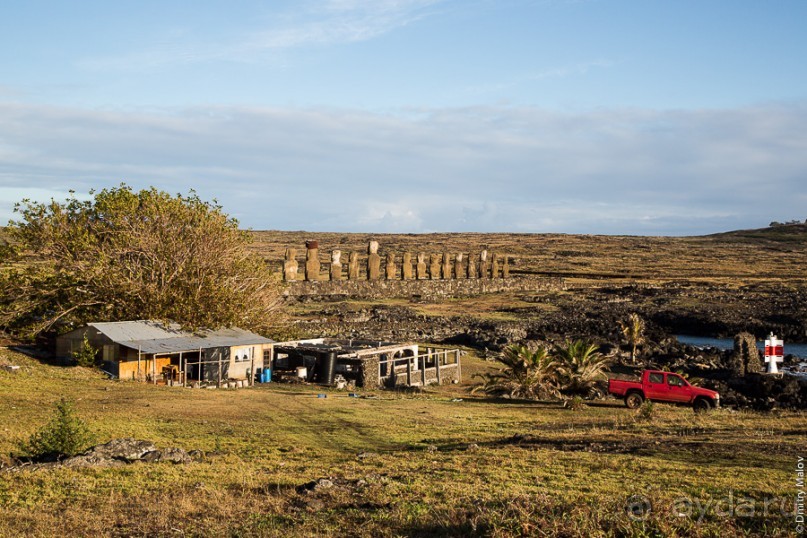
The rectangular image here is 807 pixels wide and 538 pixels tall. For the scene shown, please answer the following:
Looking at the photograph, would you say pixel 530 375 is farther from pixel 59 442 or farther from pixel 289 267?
pixel 289 267

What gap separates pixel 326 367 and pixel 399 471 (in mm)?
17009

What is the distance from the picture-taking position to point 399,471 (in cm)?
1549

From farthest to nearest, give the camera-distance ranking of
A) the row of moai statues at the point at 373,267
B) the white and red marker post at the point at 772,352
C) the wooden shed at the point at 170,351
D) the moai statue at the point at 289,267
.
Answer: the row of moai statues at the point at 373,267
the moai statue at the point at 289,267
the white and red marker post at the point at 772,352
the wooden shed at the point at 170,351

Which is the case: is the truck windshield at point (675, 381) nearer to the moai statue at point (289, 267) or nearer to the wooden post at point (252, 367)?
the wooden post at point (252, 367)

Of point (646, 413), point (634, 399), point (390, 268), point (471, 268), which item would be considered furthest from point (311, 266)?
point (646, 413)

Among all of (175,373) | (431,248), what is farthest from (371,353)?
(431,248)

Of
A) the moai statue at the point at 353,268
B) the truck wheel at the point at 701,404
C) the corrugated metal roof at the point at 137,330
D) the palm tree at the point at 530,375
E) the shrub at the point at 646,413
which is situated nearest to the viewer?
the shrub at the point at 646,413

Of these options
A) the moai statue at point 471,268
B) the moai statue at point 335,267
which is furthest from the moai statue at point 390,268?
the moai statue at point 471,268

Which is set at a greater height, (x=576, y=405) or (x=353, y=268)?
(x=353, y=268)

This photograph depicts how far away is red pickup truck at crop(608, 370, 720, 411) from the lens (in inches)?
1057

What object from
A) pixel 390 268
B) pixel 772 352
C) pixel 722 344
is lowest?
pixel 722 344

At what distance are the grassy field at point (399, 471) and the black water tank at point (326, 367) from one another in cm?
486

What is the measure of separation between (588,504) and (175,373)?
897 inches

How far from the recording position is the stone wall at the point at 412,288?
61500 millimetres
